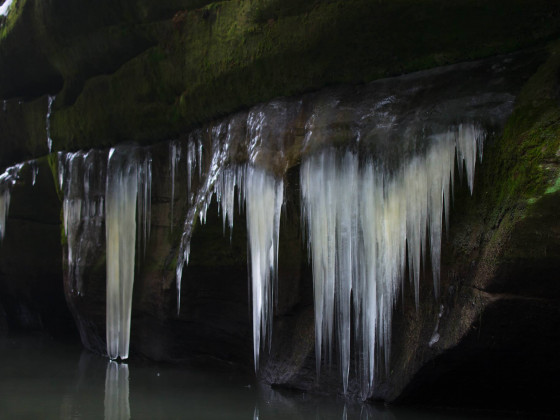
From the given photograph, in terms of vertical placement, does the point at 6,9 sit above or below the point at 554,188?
above

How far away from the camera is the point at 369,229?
18.0 ft

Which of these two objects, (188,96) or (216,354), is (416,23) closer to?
(188,96)

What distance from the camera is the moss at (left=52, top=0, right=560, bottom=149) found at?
5.16 m

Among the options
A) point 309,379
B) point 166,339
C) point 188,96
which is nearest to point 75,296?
point 166,339

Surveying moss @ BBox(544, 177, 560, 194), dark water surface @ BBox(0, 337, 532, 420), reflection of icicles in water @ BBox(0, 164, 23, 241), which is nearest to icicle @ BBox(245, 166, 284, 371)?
dark water surface @ BBox(0, 337, 532, 420)

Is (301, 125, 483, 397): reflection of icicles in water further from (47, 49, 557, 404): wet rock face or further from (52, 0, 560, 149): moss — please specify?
(52, 0, 560, 149): moss

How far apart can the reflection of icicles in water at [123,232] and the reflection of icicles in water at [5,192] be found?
99.0 inches

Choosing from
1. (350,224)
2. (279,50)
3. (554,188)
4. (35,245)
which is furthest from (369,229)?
(35,245)

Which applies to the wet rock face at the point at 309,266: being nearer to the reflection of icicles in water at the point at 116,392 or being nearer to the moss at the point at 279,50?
the moss at the point at 279,50

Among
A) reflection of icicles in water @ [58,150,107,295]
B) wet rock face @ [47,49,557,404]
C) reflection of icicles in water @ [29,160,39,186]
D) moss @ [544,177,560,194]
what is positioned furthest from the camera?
reflection of icicles in water @ [29,160,39,186]

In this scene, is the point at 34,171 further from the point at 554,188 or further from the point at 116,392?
the point at 554,188

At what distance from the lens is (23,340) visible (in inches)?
404

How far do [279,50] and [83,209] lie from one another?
389cm

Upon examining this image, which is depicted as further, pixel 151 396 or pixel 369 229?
pixel 151 396
